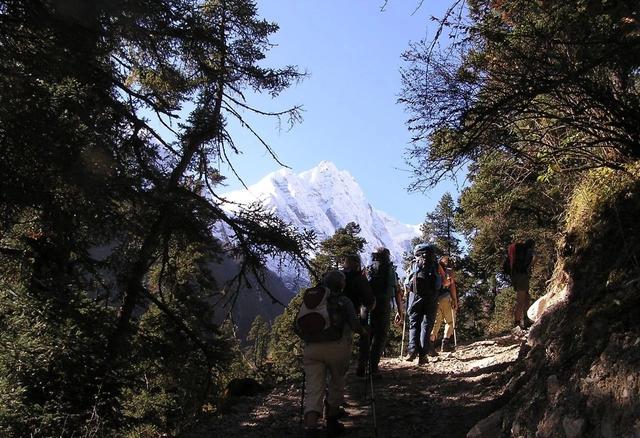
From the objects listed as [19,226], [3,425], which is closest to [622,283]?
[3,425]

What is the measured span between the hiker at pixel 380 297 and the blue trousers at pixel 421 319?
90cm

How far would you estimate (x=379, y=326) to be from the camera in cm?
727

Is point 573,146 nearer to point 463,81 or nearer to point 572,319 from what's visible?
point 463,81

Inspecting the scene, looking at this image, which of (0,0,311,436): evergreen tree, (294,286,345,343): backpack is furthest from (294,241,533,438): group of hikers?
(0,0,311,436): evergreen tree

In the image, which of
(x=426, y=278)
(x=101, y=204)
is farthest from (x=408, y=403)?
(x=101, y=204)

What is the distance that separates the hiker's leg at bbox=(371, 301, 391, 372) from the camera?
285 inches

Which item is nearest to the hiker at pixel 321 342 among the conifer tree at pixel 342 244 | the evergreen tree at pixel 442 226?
the conifer tree at pixel 342 244

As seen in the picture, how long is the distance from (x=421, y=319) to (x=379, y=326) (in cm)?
136

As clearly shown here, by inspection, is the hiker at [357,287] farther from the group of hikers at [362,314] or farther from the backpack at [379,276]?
Answer: the backpack at [379,276]

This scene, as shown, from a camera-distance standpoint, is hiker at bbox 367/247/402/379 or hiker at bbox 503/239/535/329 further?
hiker at bbox 503/239/535/329

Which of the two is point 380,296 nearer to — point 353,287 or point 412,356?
point 353,287

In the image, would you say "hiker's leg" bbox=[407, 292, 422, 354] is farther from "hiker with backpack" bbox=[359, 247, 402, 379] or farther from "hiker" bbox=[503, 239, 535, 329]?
"hiker" bbox=[503, 239, 535, 329]

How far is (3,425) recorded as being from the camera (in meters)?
6.39

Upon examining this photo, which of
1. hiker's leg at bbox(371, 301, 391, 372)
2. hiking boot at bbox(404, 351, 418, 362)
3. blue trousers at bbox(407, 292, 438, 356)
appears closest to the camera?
hiker's leg at bbox(371, 301, 391, 372)
